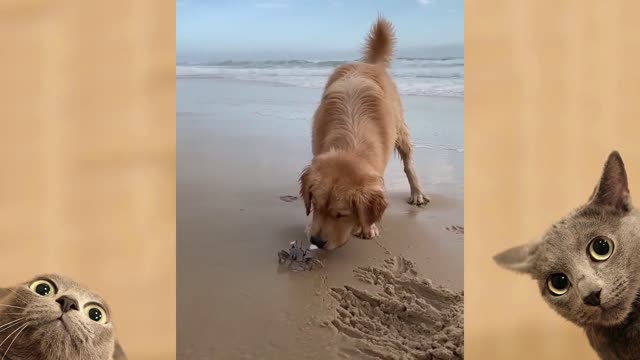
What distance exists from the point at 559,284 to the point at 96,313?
848 millimetres

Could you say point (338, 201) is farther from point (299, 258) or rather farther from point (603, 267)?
point (603, 267)

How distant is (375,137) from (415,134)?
9 centimetres

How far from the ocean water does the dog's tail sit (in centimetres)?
4

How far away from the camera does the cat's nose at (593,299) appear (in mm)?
1146

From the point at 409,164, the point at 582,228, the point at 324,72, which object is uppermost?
the point at 324,72

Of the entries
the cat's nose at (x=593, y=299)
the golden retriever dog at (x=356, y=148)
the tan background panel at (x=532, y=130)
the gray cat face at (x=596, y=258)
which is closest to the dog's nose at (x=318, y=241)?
the golden retriever dog at (x=356, y=148)

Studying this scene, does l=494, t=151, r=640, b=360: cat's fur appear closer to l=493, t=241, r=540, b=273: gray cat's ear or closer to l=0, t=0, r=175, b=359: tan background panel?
l=493, t=241, r=540, b=273: gray cat's ear

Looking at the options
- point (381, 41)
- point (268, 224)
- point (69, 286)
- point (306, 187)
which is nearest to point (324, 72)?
point (381, 41)

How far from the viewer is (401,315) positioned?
1.37m

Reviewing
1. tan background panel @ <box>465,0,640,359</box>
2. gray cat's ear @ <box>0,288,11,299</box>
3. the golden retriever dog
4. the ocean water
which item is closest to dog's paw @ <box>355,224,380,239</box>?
the golden retriever dog

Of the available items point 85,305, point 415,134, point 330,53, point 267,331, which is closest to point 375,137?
point 415,134

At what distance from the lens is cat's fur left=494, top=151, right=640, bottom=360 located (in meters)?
1.15

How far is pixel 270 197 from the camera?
1.44 m

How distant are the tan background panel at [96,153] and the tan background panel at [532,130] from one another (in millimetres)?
657
